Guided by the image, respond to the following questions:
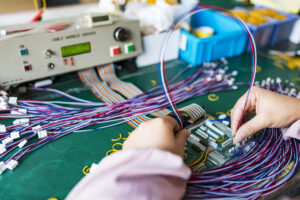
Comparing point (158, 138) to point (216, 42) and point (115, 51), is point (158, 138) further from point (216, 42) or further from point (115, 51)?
point (216, 42)

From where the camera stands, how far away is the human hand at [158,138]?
71 cm

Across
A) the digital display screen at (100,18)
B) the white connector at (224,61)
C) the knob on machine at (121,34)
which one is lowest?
the white connector at (224,61)

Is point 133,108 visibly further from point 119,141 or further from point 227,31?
point 227,31

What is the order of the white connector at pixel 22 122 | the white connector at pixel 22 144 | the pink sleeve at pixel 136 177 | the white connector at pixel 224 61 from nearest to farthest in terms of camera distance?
the pink sleeve at pixel 136 177
the white connector at pixel 22 144
the white connector at pixel 22 122
the white connector at pixel 224 61

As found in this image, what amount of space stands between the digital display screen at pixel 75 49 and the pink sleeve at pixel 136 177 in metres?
0.77

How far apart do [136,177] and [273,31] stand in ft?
5.76

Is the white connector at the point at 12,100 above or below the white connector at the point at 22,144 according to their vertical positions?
above

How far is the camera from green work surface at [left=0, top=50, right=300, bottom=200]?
81 cm

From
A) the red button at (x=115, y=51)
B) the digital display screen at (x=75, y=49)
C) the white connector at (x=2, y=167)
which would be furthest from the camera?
the red button at (x=115, y=51)

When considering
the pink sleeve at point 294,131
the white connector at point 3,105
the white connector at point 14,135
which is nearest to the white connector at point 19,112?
the white connector at point 3,105

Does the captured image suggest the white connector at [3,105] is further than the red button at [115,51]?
Result: No

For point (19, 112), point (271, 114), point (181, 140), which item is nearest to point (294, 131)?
point (271, 114)

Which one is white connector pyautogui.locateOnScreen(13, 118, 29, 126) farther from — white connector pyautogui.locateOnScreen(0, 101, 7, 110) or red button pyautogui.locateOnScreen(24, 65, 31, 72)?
red button pyautogui.locateOnScreen(24, 65, 31, 72)

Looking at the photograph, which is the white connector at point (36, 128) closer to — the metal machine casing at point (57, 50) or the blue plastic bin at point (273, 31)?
the metal machine casing at point (57, 50)
